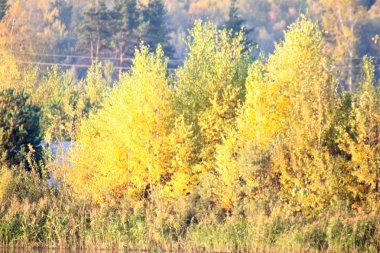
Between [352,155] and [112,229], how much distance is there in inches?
325

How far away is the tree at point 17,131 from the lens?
117ft

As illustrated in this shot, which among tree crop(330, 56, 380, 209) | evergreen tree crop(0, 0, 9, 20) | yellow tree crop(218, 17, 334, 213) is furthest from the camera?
evergreen tree crop(0, 0, 9, 20)

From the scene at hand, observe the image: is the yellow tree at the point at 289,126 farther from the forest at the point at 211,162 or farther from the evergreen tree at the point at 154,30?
the evergreen tree at the point at 154,30

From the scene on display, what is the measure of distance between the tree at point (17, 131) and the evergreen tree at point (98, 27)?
4136 centimetres

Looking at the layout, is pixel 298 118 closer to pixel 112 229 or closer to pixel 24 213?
pixel 112 229

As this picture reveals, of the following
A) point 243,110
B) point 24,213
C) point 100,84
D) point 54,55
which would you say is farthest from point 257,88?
point 54,55

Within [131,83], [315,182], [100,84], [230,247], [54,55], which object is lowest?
[230,247]

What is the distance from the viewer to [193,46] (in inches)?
1421

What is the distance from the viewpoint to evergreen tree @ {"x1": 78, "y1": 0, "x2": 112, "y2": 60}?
78.4m

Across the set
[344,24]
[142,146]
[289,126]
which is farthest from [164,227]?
[344,24]

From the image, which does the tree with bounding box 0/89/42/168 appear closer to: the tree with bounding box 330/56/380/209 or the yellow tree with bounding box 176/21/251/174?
the yellow tree with bounding box 176/21/251/174

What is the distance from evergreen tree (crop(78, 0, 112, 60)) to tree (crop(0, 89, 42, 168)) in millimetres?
41360

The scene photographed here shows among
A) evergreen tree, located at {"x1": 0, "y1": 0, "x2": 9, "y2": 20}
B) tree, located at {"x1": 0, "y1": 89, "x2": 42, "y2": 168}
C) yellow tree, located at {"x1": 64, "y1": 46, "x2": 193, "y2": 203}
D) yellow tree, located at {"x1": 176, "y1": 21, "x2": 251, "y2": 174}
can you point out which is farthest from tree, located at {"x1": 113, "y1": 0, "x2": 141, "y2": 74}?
yellow tree, located at {"x1": 64, "y1": 46, "x2": 193, "y2": 203}

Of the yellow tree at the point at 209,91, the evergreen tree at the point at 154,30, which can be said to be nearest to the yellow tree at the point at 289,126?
the yellow tree at the point at 209,91
